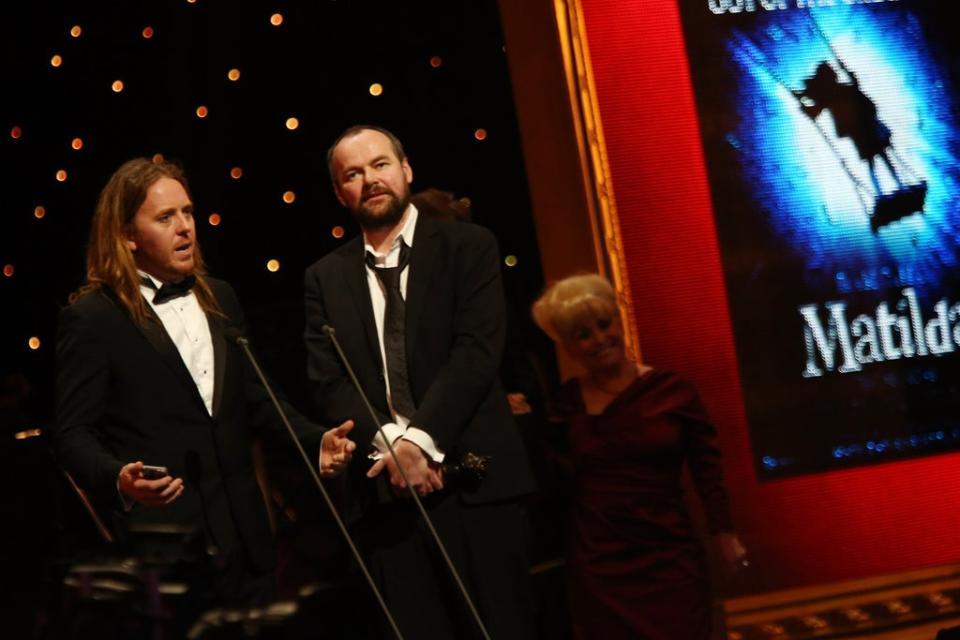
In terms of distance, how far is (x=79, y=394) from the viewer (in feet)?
10.1

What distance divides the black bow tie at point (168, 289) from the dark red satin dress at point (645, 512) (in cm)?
113

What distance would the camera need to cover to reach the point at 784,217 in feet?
14.4

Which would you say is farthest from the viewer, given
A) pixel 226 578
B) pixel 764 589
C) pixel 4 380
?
pixel 4 380

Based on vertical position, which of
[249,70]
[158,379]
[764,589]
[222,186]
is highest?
[249,70]

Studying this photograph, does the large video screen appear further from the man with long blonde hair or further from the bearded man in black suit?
the man with long blonde hair

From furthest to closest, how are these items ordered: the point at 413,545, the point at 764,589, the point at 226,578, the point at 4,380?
1. the point at 4,380
2. the point at 764,589
3. the point at 413,545
4. the point at 226,578

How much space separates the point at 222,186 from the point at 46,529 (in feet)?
4.49

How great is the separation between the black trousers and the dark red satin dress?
1.54 feet

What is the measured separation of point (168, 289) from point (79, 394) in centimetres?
32

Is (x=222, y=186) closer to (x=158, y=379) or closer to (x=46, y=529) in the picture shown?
(x=46, y=529)

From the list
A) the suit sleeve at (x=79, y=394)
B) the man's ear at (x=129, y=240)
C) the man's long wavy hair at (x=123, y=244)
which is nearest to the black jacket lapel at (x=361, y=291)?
the man's long wavy hair at (x=123, y=244)

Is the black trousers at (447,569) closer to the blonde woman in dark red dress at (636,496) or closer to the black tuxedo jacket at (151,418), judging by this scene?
the black tuxedo jacket at (151,418)

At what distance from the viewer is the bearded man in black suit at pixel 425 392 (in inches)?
128

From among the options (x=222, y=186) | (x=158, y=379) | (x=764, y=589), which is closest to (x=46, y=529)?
(x=222, y=186)
